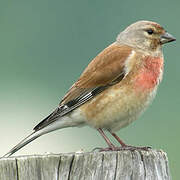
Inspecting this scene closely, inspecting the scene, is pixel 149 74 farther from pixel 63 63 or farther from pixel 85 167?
pixel 63 63

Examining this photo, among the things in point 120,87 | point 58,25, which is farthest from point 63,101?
point 58,25

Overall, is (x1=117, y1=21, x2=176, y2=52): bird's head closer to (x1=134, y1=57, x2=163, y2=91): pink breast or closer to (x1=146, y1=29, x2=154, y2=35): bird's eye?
(x1=146, y1=29, x2=154, y2=35): bird's eye

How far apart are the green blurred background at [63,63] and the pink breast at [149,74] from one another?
5.40 meters

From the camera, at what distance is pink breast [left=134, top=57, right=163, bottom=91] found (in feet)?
26.7

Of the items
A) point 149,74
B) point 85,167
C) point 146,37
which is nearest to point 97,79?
point 149,74

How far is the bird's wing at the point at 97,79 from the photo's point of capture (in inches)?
323

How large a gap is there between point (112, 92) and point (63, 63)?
100 ft

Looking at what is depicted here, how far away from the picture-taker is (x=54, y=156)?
6230mm

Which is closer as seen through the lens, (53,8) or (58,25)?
(58,25)

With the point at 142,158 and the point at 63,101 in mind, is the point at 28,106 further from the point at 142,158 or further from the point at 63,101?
the point at 142,158

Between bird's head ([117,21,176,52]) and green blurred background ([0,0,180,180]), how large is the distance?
5.09 m

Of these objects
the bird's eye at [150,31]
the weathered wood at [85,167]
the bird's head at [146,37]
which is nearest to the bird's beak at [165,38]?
the bird's head at [146,37]

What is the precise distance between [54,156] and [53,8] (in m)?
48.3

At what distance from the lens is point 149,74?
823 centimetres
